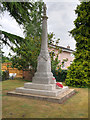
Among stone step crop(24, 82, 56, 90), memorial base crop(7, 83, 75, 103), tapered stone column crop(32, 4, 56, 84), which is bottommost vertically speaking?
memorial base crop(7, 83, 75, 103)

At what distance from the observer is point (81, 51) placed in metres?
9.20

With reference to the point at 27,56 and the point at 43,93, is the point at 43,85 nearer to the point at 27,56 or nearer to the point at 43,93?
the point at 43,93

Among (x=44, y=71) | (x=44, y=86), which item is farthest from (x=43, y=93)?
(x=44, y=71)

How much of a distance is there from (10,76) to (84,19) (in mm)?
10042

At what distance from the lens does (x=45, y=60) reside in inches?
244

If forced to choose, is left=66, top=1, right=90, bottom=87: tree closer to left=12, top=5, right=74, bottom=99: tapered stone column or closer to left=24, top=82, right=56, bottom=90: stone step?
left=12, top=5, right=74, bottom=99: tapered stone column

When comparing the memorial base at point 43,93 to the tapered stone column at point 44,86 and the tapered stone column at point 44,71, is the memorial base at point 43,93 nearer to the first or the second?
the tapered stone column at point 44,86

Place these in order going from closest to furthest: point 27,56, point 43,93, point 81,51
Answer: point 43,93
point 81,51
point 27,56

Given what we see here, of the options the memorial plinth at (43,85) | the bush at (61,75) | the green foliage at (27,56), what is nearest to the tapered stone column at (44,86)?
the memorial plinth at (43,85)

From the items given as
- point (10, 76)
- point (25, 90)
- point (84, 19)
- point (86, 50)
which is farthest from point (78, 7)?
point (10, 76)

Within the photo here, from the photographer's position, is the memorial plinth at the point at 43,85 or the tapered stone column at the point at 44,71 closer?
the memorial plinth at the point at 43,85

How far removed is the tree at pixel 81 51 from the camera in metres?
8.56

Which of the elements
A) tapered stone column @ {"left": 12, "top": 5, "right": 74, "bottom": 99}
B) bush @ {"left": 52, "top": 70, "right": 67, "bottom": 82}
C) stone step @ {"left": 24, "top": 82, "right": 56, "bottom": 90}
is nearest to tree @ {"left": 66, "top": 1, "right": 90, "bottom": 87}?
bush @ {"left": 52, "top": 70, "right": 67, "bottom": 82}

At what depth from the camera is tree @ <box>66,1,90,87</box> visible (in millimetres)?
8562
